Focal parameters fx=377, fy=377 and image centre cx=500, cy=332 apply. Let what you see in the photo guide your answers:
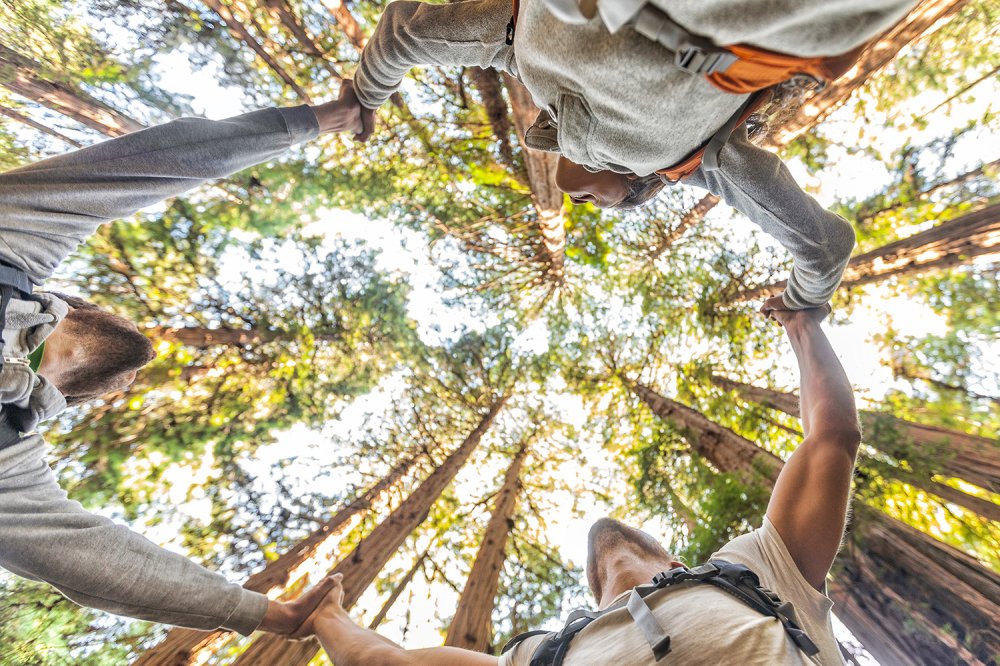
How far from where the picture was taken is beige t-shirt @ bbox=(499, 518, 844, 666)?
1.38 meters

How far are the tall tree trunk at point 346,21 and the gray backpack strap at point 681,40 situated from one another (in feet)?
18.5

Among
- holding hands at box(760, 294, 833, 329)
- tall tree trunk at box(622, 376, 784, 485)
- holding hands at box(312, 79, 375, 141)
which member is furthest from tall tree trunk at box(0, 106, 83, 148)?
tall tree trunk at box(622, 376, 784, 485)

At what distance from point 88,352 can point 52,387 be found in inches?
21.1

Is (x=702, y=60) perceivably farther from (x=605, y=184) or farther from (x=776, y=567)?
(x=776, y=567)

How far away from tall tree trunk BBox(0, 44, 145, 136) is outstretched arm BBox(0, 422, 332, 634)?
6097 mm

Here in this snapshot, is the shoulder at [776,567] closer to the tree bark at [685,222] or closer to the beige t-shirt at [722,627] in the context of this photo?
the beige t-shirt at [722,627]

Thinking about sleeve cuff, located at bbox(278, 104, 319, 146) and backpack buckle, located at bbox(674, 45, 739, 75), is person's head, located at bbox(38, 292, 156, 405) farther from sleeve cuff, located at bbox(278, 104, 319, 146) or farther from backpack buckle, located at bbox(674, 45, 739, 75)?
backpack buckle, located at bbox(674, 45, 739, 75)

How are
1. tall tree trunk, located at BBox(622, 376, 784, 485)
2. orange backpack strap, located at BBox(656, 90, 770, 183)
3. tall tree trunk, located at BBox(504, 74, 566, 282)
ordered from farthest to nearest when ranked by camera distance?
tall tree trunk, located at BBox(622, 376, 784, 485)
tall tree trunk, located at BBox(504, 74, 566, 282)
orange backpack strap, located at BBox(656, 90, 770, 183)

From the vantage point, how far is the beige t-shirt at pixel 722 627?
4.52 feet

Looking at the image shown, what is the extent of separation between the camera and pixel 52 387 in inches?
67.2

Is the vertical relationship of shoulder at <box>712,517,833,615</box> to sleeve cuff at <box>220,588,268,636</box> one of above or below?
above

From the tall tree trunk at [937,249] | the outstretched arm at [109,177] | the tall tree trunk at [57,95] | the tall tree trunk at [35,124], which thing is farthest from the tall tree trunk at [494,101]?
the tall tree trunk at [35,124]

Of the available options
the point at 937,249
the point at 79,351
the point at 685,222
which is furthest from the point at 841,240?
the point at 685,222

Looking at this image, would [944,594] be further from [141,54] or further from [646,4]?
[141,54]
